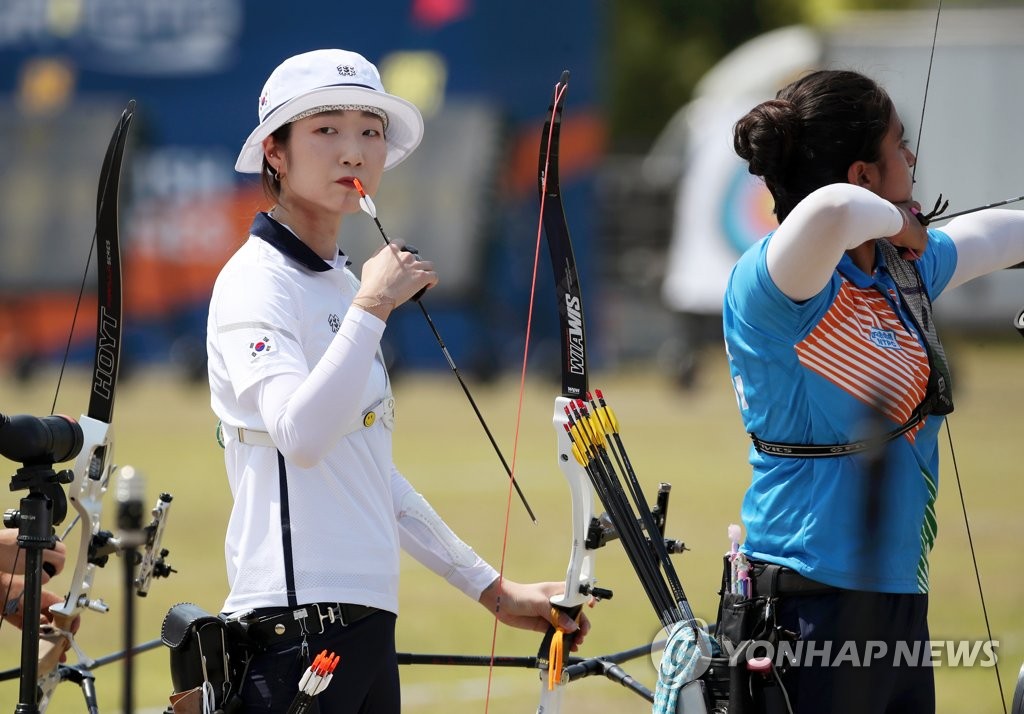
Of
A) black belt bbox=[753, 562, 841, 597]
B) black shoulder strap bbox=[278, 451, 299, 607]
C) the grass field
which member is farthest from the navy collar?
the grass field

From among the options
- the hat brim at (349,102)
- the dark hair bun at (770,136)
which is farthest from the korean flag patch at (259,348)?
the dark hair bun at (770,136)

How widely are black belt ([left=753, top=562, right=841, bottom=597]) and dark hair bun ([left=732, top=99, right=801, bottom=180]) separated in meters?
0.77

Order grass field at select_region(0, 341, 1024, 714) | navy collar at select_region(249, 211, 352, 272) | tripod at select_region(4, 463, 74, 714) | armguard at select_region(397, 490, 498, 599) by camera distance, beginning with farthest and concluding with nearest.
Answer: grass field at select_region(0, 341, 1024, 714) → armguard at select_region(397, 490, 498, 599) → navy collar at select_region(249, 211, 352, 272) → tripod at select_region(4, 463, 74, 714)

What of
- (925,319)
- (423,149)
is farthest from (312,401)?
(423,149)

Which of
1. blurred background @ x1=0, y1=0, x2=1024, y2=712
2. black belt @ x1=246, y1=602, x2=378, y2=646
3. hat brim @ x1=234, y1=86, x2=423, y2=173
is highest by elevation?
blurred background @ x1=0, y1=0, x2=1024, y2=712

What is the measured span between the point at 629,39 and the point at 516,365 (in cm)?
1860

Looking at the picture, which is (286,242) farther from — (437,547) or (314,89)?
(437,547)

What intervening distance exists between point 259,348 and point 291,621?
0.51 meters

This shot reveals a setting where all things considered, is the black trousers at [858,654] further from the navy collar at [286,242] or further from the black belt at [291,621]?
the navy collar at [286,242]

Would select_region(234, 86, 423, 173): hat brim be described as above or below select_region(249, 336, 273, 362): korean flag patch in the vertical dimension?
above

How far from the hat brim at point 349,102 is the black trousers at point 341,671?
989mm

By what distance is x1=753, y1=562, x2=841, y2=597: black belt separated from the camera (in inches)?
108

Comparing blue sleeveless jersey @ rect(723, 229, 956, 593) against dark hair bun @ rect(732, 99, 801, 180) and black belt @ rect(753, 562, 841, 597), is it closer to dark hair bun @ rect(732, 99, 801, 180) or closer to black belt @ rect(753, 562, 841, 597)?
black belt @ rect(753, 562, 841, 597)

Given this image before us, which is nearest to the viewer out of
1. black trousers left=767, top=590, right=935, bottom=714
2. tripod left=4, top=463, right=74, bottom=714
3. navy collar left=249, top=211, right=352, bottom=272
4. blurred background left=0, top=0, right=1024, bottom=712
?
black trousers left=767, top=590, right=935, bottom=714
